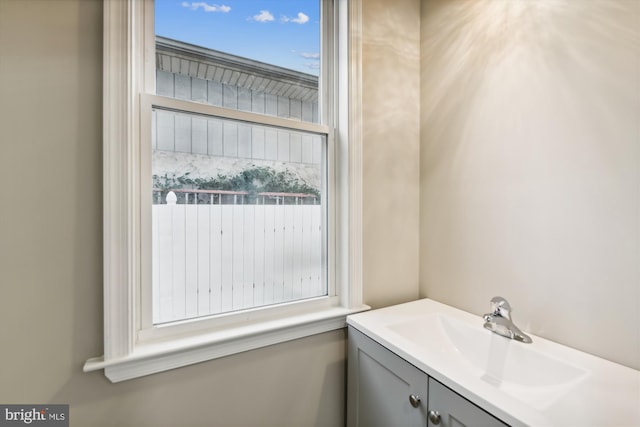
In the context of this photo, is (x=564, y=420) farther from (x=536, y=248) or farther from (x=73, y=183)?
(x=73, y=183)

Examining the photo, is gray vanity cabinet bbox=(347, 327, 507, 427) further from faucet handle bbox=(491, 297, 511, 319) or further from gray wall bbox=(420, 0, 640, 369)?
gray wall bbox=(420, 0, 640, 369)

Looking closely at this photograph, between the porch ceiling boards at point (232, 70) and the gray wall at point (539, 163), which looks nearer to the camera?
the gray wall at point (539, 163)

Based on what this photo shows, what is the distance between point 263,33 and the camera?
3.85 feet

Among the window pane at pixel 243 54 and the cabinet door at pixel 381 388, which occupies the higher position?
the window pane at pixel 243 54

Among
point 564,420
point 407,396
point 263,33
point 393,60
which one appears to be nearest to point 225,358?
point 407,396

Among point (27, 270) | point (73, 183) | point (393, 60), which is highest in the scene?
point (393, 60)

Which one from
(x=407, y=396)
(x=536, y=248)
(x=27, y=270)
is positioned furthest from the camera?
(x=536, y=248)

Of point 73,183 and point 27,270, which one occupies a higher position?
point 73,183

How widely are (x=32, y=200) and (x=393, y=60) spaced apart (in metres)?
1.51

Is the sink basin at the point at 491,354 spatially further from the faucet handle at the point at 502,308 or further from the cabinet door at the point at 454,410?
the cabinet door at the point at 454,410

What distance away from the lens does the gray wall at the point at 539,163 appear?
32.2 inches

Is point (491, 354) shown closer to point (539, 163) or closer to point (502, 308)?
point (502, 308)

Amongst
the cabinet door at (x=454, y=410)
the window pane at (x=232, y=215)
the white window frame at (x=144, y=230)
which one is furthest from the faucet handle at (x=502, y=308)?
the window pane at (x=232, y=215)

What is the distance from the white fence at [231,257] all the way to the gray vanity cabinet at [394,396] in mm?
357
